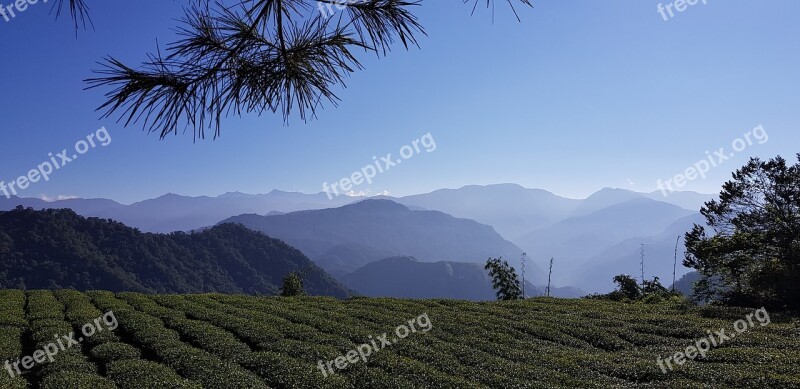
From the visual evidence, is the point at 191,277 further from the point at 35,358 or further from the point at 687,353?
the point at 687,353

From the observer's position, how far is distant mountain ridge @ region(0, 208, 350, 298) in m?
97.1

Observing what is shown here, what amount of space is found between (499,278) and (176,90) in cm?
3462

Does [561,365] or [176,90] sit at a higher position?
[176,90]

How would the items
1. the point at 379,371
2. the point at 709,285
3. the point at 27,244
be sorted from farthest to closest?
1. the point at 27,244
2. the point at 709,285
3. the point at 379,371

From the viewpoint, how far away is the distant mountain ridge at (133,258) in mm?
97062

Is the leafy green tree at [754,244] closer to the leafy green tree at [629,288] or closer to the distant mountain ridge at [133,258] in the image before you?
the leafy green tree at [629,288]

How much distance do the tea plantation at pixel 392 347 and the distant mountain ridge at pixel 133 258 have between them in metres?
71.4

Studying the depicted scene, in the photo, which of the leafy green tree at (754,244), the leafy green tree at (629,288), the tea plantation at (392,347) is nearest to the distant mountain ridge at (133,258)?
the leafy green tree at (629,288)

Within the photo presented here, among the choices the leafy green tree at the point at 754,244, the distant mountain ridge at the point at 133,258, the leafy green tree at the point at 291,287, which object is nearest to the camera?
the leafy green tree at the point at 754,244

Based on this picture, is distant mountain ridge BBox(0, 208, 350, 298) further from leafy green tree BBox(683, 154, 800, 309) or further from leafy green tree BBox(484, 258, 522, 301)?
leafy green tree BBox(683, 154, 800, 309)

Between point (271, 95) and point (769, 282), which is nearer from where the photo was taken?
point (271, 95)

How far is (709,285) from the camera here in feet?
83.5

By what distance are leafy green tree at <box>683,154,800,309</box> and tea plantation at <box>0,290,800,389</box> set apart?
285 cm

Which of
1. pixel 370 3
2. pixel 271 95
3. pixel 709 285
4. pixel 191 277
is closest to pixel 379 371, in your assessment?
pixel 271 95
